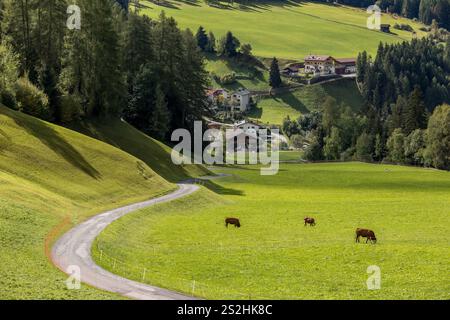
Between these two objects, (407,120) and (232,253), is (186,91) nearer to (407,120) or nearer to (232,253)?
(407,120)

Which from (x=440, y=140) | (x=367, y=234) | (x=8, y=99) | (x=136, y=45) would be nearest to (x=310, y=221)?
(x=367, y=234)

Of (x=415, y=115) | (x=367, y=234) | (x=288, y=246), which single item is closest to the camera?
(x=288, y=246)

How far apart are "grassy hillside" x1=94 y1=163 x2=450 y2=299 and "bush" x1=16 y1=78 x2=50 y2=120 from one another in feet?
90.7

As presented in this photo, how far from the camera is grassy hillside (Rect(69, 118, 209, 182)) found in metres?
98.1

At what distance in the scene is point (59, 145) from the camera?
76875 mm

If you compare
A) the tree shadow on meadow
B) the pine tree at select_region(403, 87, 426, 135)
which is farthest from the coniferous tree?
the tree shadow on meadow

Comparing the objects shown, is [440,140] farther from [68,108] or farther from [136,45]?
[68,108]

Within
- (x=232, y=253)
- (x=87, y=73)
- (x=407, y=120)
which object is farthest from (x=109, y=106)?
(x=407, y=120)

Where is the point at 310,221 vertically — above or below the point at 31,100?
below

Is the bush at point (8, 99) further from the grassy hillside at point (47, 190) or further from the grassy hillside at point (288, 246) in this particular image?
the grassy hillside at point (288, 246)

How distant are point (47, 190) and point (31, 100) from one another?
28.3 m

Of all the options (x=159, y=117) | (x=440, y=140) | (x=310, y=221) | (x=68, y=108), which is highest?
(x=68, y=108)

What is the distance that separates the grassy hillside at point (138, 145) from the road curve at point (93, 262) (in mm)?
34300

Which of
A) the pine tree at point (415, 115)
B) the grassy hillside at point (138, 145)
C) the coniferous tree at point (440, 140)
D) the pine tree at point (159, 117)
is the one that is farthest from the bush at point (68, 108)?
the pine tree at point (415, 115)
